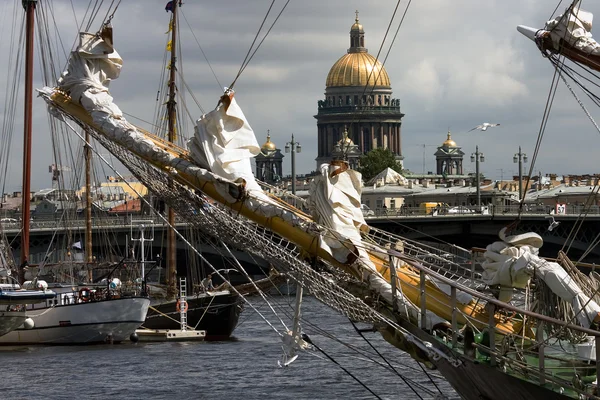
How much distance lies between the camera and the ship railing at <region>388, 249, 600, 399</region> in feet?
54.4

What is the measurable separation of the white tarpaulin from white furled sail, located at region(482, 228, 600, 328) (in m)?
2.47

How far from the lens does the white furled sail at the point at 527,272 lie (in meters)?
18.1

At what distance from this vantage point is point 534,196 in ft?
334

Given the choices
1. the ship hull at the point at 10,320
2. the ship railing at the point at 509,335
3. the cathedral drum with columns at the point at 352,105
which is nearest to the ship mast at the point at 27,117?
the ship hull at the point at 10,320

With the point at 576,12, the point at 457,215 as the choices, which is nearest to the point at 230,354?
the point at 576,12

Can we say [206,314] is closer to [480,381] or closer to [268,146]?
[480,381]

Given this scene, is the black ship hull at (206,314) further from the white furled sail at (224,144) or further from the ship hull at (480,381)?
the ship hull at (480,381)

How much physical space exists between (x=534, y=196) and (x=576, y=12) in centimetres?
8265

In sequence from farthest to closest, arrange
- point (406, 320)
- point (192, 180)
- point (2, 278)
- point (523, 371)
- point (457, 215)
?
point (457, 215), point (2, 278), point (192, 180), point (406, 320), point (523, 371)

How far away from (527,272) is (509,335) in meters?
1.55

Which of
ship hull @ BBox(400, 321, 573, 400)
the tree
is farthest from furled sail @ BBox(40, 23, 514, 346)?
the tree

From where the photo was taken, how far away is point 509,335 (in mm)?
17625

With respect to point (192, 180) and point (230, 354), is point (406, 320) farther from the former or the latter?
point (230, 354)

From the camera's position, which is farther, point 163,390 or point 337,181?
point 163,390
